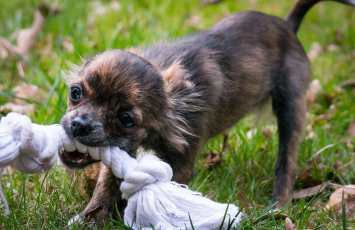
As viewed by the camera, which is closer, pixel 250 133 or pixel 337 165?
pixel 337 165

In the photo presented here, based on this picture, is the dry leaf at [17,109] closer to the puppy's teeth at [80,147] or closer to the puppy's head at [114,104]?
the puppy's head at [114,104]

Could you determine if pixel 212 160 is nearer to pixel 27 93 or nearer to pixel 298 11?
pixel 298 11

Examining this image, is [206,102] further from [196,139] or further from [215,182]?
[215,182]

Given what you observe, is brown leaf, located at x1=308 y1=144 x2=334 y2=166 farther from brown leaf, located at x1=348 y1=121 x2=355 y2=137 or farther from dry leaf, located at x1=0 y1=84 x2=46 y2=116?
dry leaf, located at x1=0 y1=84 x2=46 y2=116

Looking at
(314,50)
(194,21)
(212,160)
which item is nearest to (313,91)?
(314,50)

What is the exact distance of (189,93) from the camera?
11.9ft

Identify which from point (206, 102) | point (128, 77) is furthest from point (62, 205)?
point (206, 102)

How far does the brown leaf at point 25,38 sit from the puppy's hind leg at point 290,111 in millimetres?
3123

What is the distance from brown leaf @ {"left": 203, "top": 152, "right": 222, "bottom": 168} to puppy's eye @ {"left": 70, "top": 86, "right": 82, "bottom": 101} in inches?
59.7

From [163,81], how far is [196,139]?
487 mm

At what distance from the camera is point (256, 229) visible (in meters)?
3.07

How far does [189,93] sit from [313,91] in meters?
2.84

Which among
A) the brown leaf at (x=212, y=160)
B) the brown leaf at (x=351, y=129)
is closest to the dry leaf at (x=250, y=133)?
the brown leaf at (x=212, y=160)

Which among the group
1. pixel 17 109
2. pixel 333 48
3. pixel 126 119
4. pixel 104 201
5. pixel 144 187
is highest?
pixel 126 119
